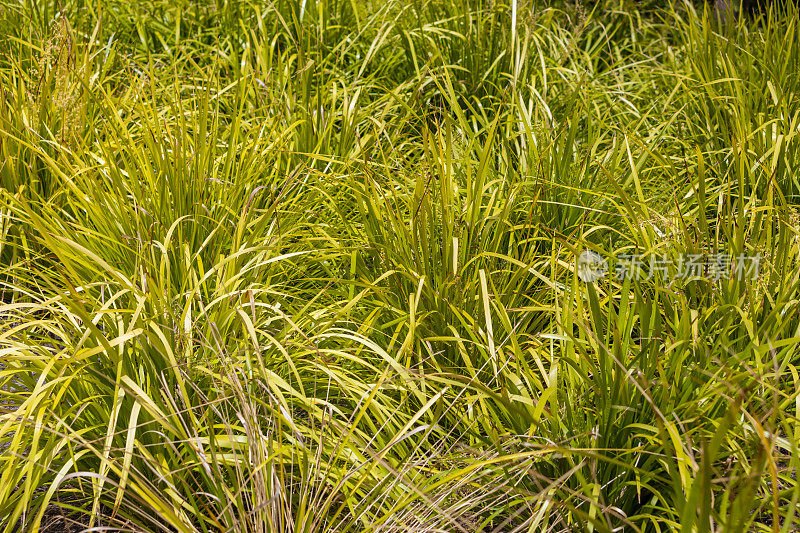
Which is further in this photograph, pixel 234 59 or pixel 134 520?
pixel 234 59

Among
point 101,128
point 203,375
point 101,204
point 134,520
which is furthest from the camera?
point 101,128

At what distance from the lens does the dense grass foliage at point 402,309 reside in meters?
1.53

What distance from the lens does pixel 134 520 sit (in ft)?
5.18

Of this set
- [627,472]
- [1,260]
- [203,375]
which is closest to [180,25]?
[1,260]

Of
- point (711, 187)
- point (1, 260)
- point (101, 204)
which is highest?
point (101, 204)

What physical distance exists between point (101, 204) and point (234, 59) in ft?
4.71

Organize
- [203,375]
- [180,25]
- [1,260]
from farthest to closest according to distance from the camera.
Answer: [180,25] < [1,260] < [203,375]

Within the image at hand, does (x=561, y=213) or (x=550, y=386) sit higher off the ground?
(x=550, y=386)

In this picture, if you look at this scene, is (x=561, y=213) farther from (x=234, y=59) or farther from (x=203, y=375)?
(x=234, y=59)

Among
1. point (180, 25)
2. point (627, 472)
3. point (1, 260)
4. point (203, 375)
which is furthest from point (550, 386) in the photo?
point (180, 25)

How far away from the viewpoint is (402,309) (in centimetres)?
216

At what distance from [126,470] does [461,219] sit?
1161mm

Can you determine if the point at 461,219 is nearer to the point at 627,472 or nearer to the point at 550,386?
the point at 550,386

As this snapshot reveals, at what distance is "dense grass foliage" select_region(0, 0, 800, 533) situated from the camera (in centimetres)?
153
